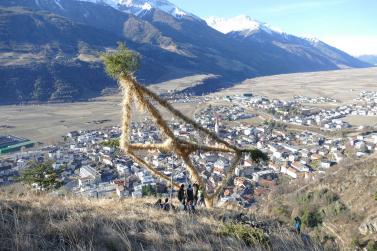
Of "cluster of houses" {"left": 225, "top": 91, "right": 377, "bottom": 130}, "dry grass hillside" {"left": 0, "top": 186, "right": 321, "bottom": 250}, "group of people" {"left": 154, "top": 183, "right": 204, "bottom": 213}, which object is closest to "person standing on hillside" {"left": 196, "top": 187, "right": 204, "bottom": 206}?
"group of people" {"left": 154, "top": 183, "right": 204, "bottom": 213}

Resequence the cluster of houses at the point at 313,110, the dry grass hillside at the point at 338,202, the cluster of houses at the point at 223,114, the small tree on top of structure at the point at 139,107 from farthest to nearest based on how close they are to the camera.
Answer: the cluster of houses at the point at 223,114, the cluster of houses at the point at 313,110, the dry grass hillside at the point at 338,202, the small tree on top of structure at the point at 139,107

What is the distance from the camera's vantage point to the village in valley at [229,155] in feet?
123

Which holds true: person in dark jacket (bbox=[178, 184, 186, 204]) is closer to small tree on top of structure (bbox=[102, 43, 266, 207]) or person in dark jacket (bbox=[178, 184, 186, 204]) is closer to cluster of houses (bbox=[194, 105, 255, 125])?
small tree on top of structure (bbox=[102, 43, 266, 207])

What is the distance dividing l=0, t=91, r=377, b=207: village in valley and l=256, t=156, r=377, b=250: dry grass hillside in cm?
298

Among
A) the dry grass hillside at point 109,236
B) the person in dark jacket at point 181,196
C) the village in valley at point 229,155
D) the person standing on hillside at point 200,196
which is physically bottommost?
the village in valley at point 229,155

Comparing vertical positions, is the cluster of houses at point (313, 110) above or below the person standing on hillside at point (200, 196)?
below

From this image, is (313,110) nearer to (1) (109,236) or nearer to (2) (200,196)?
(2) (200,196)

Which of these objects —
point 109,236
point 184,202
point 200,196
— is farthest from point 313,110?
point 109,236

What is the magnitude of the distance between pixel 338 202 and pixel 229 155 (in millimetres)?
18220

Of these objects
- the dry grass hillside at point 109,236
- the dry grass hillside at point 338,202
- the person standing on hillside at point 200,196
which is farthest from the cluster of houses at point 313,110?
the dry grass hillside at point 109,236

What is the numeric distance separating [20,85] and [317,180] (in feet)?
386

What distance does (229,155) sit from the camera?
172 ft

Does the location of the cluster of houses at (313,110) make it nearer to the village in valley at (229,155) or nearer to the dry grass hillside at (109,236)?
the village in valley at (229,155)

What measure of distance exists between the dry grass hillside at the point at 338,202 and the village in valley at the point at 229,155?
2985 millimetres
